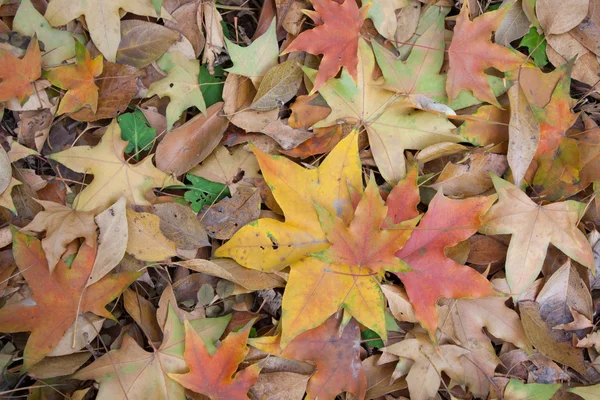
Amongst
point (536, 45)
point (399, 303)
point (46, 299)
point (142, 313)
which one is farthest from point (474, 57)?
point (46, 299)

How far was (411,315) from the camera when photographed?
129cm

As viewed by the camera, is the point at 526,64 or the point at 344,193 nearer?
the point at 344,193

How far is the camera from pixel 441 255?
4.07ft

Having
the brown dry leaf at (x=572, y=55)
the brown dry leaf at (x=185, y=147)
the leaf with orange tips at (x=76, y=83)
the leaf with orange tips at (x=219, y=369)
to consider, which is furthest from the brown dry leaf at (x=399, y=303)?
the leaf with orange tips at (x=76, y=83)

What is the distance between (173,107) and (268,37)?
0.33 meters

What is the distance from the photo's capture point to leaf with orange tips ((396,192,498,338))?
1.24 meters

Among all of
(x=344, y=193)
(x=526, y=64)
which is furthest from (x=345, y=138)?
(x=526, y=64)

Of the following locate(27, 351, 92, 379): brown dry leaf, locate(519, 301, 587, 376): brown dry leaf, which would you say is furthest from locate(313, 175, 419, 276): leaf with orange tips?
locate(27, 351, 92, 379): brown dry leaf

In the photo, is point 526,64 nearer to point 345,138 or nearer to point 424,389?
point 345,138

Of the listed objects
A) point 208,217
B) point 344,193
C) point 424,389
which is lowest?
point 424,389

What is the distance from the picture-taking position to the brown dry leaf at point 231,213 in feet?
4.26

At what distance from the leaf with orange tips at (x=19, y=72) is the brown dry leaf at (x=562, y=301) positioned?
1.57 m

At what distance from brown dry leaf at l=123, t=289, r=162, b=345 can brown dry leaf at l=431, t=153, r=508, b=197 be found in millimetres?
873

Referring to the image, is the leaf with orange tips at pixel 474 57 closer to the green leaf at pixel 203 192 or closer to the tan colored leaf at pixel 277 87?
the tan colored leaf at pixel 277 87
